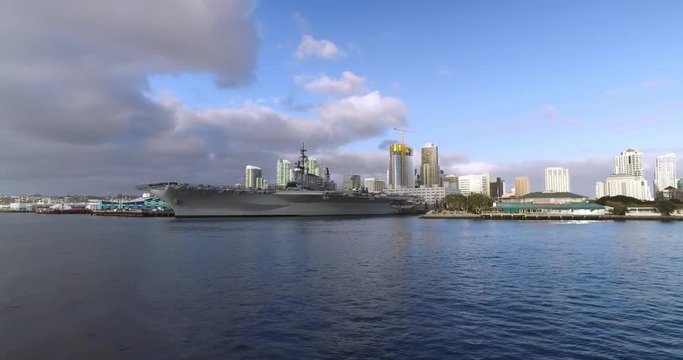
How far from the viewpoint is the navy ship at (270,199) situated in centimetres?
9419

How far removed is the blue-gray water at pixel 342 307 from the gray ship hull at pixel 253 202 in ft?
207

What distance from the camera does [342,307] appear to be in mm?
17531

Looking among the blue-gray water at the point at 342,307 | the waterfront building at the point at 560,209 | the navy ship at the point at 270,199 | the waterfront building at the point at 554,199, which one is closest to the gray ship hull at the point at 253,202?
the navy ship at the point at 270,199

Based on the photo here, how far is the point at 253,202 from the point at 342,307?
89.9 metres

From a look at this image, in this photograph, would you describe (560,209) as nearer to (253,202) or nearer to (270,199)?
(270,199)

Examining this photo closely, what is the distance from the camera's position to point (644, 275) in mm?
24703

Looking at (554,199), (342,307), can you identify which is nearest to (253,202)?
(342,307)

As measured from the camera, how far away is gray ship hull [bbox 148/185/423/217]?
9450 centimetres

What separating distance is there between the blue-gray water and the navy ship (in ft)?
206

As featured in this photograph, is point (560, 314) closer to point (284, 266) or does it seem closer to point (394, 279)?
point (394, 279)

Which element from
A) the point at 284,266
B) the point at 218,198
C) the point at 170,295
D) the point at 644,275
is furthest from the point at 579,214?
the point at 170,295

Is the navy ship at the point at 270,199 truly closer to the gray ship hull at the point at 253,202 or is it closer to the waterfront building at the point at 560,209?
the gray ship hull at the point at 253,202

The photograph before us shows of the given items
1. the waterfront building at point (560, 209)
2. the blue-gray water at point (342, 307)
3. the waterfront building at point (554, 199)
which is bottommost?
the blue-gray water at point (342, 307)

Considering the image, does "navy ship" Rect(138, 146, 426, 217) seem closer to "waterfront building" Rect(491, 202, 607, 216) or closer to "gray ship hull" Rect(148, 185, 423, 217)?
"gray ship hull" Rect(148, 185, 423, 217)
